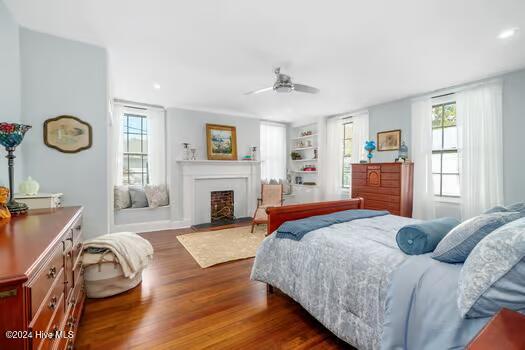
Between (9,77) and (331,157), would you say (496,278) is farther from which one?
(331,157)

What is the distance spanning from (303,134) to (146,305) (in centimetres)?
564

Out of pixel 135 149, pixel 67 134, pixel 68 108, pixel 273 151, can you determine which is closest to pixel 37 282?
pixel 67 134

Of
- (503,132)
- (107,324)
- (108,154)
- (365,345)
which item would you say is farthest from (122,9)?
(503,132)

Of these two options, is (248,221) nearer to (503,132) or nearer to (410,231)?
(410,231)

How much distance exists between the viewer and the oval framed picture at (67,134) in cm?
254

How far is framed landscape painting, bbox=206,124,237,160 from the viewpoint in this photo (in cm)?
547

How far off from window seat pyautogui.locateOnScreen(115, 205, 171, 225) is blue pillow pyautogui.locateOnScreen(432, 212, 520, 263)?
15.4 ft

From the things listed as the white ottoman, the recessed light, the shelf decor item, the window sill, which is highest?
the recessed light

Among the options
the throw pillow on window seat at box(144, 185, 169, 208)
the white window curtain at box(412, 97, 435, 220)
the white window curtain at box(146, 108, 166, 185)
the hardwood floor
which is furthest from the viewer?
the white window curtain at box(146, 108, 166, 185)

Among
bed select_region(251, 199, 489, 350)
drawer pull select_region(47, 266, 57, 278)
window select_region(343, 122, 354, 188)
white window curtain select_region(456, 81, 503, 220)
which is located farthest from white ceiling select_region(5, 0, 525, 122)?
drawer pull select_region(47, 266, 57, 278)

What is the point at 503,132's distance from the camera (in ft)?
11.3

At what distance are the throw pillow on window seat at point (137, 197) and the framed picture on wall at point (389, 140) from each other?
495cm

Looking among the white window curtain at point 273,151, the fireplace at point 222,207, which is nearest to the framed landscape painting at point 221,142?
the fireplace at point 222,207

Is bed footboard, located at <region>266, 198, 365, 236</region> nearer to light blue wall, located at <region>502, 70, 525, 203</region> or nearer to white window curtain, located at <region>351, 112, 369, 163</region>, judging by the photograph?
light blue wall, located at <region>502, 70, 525, 203</region>
